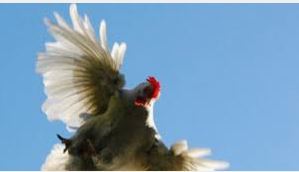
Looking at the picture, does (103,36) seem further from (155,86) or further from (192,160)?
(192,160)

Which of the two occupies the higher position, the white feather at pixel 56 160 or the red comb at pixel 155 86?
the red comb at pixel 155 86

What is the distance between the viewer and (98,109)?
28.1 feet

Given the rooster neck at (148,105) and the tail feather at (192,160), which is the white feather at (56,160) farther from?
the tail feather at (192,160)

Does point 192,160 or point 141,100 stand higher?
point 141,100

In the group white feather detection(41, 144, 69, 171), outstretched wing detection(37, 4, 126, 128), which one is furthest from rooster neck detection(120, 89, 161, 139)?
white feather detection(41, 144, 69, 171)

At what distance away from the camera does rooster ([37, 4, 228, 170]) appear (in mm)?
7977

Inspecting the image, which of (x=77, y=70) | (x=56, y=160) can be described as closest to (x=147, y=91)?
(x=77, y=70)

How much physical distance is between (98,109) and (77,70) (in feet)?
1.50

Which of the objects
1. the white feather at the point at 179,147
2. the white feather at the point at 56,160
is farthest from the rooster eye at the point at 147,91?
the white feather at the point at 56,160

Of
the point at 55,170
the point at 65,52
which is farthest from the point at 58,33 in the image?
the point at 55,170

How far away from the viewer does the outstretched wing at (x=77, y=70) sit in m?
8.37

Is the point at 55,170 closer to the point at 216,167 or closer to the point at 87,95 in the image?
the point at 87,95

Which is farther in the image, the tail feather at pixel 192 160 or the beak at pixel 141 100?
the tail feather at pixel 192 160

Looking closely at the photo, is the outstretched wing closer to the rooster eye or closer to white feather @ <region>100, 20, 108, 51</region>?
white feather @ <region>100, 20, 108, 51</region>
